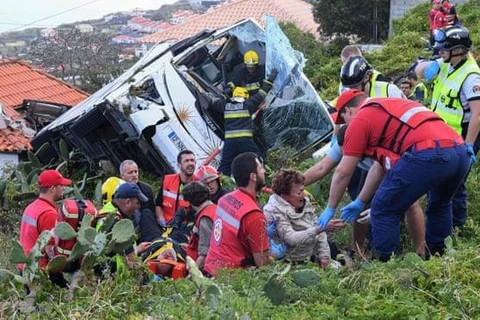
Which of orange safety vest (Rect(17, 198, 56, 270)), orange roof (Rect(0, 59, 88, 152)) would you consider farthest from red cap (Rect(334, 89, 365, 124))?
→ orange roof (Rect(0, 59, 88, 152))

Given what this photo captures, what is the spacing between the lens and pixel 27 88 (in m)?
20.6

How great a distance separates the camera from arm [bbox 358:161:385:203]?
5.36 m

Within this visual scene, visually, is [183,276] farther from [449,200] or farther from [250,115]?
[250,115]

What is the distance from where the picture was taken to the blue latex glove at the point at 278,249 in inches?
214

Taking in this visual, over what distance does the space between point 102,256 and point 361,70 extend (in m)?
2.53

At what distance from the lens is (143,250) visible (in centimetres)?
603

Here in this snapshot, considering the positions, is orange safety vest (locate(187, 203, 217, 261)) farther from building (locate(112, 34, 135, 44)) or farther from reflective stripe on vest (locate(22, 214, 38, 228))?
building (locate(112, 34, 135, 44))

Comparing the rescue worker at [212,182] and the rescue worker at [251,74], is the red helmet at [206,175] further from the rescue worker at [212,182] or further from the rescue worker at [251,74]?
the rescue worker at [251,74]

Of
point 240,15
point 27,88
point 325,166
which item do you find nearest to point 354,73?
point 325,166

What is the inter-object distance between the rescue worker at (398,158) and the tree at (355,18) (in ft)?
64.6

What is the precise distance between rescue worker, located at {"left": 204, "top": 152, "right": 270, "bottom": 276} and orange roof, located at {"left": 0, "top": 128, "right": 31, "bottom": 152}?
33.0 feet

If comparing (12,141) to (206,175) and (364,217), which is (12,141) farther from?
(364,217)

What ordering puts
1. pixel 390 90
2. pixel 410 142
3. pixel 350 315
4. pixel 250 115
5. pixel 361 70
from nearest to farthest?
pixel 350 315, pixel 410 142, pixel 361 70, pixel 390 90, pixel 250 115

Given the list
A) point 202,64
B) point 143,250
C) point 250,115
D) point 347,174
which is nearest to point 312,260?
point 347,174
